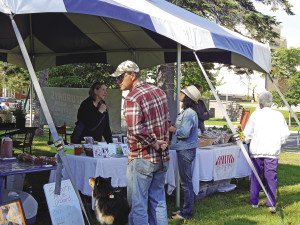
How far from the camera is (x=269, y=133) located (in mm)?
6094

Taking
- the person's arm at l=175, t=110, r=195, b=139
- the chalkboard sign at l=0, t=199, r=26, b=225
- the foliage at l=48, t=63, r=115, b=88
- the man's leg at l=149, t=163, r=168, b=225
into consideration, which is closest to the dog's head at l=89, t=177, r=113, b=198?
the man's leg at l=149, t=163, r=168, b=225

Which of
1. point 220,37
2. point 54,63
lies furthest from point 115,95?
point 220,37

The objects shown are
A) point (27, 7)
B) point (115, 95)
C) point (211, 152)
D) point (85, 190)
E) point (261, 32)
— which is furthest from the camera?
point (261, 32)

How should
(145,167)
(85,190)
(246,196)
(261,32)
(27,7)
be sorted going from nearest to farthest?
(145,167)
(27,7)
(85,190)
(246,196)
(261,32)

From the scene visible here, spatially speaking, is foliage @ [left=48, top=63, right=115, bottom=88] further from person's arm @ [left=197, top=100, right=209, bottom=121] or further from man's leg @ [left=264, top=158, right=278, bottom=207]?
man's leg @ [left=264, top=158, right=278, bottom=207]

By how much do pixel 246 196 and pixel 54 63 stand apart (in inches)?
216

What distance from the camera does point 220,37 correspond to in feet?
19.9

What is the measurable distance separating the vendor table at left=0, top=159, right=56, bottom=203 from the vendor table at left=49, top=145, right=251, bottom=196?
64cm

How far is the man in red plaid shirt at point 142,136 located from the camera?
3857 millimetres

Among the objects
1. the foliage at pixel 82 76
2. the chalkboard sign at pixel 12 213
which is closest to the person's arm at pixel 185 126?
the chalkboard sign at pixel 12 213

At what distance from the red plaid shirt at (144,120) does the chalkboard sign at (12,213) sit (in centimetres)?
108

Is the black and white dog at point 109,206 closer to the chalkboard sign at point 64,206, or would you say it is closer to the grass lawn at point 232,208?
the chalkboard sign at point 64,206

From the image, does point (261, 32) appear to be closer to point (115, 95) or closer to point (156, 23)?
point (115, 95)

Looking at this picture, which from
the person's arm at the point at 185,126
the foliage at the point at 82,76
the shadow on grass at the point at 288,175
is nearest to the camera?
the person's arm at the point at 185,126
